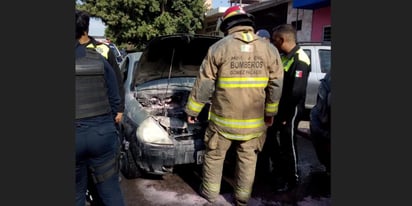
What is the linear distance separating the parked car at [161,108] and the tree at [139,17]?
14.2 m

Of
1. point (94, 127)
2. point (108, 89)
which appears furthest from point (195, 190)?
point (94, 127)

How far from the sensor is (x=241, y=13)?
3.21 m

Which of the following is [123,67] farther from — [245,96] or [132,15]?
[132,15]

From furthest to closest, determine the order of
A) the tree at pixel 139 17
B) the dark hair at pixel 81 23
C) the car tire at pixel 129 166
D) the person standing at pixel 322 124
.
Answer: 1. the tree at pixel 139 17
2. the car tire at pixel 129 166
3. the person standing at pixel 322 124
4. the dark hair at pixel 81 23

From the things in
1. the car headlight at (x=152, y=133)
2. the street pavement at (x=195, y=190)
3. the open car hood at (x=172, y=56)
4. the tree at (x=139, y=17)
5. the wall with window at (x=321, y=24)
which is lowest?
the street pavement at (x=195, y=190)

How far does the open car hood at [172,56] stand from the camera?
14.3ft

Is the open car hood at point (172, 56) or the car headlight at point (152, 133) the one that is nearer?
the car headlight at point (152, 133)

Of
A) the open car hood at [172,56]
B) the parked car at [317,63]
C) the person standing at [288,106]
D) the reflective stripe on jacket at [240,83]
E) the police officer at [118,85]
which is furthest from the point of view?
the parked car at [317,63]

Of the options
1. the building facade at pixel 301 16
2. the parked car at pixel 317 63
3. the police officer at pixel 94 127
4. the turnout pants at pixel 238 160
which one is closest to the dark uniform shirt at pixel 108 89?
the police officer at pixel 94 127

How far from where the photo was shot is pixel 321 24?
12.8m

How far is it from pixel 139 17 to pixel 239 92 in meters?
16.9

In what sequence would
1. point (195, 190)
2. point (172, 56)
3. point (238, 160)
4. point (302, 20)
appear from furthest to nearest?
1. point (302, 20)
2. point (172, 56)
3. point (195, 190)
4. point (238, 160)

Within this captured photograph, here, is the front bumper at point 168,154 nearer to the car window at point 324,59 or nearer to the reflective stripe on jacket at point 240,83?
the reflective stripe on jacket at point 240,83

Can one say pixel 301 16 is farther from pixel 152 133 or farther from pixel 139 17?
pixel 152 133
